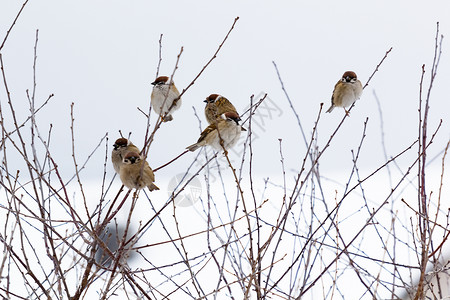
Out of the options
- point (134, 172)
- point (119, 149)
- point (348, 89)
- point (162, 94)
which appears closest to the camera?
point (134, 172)

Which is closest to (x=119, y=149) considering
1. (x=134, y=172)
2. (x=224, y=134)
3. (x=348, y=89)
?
(x=224, y=134)

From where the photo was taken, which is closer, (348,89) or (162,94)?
(162,94)

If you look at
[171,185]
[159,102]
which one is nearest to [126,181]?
[171,185]

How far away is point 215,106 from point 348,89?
1627mm

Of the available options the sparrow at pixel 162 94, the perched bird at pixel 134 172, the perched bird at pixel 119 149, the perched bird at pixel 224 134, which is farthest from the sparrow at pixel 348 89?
the perched bird at pixel 134 172

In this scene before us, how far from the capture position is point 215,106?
570 cm

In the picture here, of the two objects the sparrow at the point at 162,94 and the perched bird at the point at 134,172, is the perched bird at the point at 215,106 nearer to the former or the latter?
the sparrow at the point at 162,94

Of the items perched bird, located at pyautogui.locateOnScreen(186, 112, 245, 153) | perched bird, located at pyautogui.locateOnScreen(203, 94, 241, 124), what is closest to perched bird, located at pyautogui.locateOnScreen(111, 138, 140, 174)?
perched bird, located at pyautogui.locateOnScreen(186, 112, 245, 153)

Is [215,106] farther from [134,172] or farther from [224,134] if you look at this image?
[134,172]

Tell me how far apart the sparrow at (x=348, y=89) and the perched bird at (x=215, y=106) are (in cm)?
137

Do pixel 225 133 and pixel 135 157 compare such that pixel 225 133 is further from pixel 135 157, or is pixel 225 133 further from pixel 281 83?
pixel 281 83

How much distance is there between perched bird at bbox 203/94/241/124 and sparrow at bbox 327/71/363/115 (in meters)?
1.37

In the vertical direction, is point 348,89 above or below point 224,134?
above

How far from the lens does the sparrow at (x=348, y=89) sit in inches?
250
